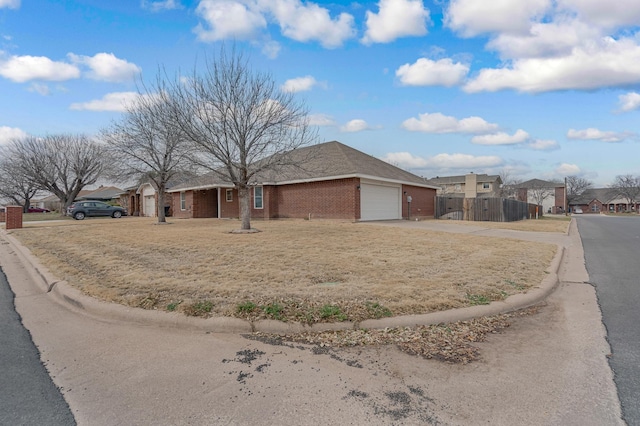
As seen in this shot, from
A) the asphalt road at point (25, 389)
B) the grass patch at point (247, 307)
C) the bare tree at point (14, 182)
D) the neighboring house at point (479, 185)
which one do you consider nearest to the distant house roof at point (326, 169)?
the grass patch at point (247, 307)

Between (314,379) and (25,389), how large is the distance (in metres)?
2.44

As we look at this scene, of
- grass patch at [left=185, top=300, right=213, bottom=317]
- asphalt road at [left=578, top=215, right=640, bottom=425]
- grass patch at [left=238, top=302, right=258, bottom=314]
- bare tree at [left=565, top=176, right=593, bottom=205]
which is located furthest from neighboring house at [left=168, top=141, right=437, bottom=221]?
bare tree at [left=565, top=176, right=593, bottom=205]

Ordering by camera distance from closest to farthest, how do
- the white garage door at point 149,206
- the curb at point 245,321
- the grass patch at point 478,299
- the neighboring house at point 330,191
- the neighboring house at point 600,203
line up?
the curb at point 245,321
the grass patch at point 478,299
the neighboring house at point 330,191
the white garage door at point 149,206
the neighboring house at point 600,203

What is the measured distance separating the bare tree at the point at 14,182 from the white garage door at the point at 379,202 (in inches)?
1580

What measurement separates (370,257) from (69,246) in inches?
347

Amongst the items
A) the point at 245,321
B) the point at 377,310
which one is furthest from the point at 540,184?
the point at 245,321

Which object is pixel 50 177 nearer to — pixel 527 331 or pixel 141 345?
pixel 141 345

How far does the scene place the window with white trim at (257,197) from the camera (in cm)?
2283

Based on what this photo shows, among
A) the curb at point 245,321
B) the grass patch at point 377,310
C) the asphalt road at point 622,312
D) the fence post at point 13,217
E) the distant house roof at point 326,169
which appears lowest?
the asphalt road at point 622,312

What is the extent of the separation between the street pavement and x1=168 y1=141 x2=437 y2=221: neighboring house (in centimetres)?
1334

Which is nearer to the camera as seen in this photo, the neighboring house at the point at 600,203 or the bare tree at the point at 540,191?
the bare tree at the point at 540,191

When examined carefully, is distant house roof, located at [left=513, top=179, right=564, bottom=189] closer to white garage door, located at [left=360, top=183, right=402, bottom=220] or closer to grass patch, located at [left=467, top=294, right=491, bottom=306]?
white garage door, located at [left=360, top=183, right=402, bottom=220]

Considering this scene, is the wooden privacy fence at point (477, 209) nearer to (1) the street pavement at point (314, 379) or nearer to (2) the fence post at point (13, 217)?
(1) the street pavement at point (314, 379)

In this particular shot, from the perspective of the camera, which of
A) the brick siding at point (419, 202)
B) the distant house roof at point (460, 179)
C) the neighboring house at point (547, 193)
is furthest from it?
the neighboring house at point (547, 193)
